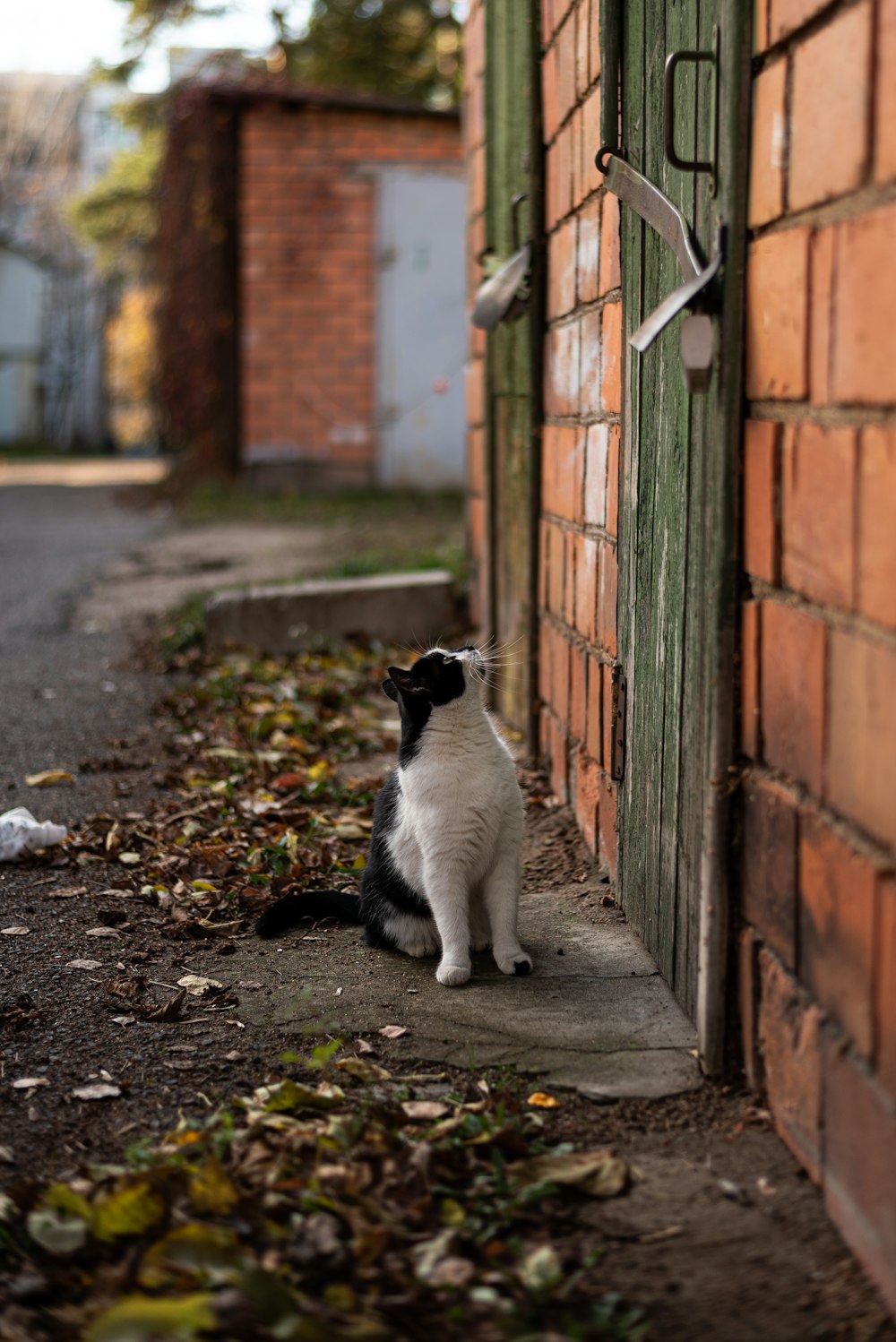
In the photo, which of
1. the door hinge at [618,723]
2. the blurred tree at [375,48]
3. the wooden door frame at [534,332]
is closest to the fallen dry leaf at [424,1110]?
the door hinge at [618,723]

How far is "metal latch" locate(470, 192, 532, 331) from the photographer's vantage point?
15.4 feet

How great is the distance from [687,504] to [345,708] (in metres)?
3.33

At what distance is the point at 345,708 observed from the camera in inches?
231

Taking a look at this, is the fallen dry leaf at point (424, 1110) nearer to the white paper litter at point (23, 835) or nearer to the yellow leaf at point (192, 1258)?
the yellow leaf at point (192, 1258)

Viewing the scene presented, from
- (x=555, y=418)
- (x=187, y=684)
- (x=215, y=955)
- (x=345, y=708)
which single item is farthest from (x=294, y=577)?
(x=215, y=955)

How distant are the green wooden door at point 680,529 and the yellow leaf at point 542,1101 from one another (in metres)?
0.28

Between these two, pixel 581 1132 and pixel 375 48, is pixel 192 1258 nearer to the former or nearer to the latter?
pixel 581 1132

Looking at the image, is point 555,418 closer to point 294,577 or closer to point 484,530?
point 484,530

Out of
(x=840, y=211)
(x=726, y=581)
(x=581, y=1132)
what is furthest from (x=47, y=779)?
(x=840, y=211)

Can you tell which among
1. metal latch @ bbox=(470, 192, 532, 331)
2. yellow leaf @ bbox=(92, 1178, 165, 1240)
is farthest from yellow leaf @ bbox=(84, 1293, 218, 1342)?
metal latch @ bbox=(470, 192, 532, 331)

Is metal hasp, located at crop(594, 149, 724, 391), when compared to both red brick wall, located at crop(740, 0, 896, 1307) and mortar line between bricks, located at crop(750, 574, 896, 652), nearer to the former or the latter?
red brick wall, located at crop(740, 0, 896, 1307)

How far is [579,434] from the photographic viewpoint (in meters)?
4.05

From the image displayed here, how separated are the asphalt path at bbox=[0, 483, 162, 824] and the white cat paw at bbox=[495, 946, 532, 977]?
184 centimetres

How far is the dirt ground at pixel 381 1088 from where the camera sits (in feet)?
6.26
